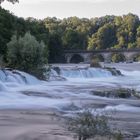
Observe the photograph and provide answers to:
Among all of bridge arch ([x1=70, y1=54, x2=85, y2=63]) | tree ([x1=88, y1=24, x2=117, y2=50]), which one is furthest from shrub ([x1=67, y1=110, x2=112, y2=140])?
tree ([x1=88, y1=24, x2=117, y2=50])

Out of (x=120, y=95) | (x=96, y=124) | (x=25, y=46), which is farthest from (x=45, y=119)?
(x=25, y=46)

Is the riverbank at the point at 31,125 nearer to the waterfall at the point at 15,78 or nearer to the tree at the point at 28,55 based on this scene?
the waterfall at the point at 15,78

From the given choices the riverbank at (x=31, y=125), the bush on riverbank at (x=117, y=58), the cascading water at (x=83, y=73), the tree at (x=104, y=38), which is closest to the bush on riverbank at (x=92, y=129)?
the riverbank at (x=31, y=125)

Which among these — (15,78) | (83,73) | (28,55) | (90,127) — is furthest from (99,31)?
(90,127)

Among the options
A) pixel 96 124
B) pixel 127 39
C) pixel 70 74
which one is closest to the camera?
pixel 96 124

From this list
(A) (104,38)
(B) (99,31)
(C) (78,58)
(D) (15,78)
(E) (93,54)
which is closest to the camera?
(D) (15,78)

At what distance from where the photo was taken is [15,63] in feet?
137

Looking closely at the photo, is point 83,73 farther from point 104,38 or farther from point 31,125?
point 104,38

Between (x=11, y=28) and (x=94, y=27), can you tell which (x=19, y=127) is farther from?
(x=94, y=27)

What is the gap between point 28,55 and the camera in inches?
1586

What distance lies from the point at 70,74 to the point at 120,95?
2442 centimetres

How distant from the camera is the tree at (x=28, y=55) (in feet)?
131

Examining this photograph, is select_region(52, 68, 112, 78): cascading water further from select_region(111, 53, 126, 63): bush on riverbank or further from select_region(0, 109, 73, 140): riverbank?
select_region(111, 53, 126, 63): bush on riverbank

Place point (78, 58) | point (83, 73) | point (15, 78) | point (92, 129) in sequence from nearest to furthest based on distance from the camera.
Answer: point (92, 129), point (15, 78), point (83, 73), point (78, 58)
